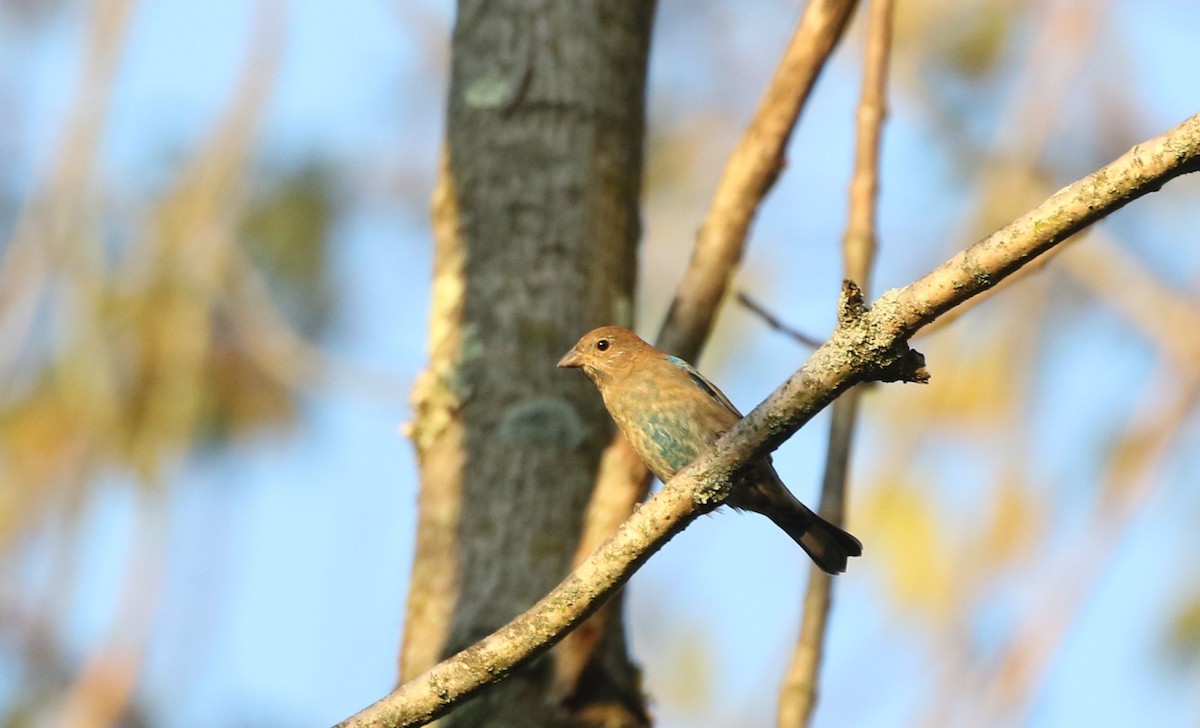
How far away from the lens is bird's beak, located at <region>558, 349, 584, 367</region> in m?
3.88

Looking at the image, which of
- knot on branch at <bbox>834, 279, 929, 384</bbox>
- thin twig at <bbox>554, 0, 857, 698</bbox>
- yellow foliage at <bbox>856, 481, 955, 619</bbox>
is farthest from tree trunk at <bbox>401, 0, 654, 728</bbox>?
yellow foliage at <bbox>856, 481, 955, 619</bbox>

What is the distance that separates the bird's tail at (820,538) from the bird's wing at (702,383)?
432 mm

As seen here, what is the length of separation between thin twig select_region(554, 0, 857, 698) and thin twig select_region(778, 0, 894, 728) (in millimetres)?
304

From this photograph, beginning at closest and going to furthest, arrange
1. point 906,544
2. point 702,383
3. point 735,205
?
point 735,205 → point 702,383 → point 906,544

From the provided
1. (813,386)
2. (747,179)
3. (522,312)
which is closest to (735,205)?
(747,179)

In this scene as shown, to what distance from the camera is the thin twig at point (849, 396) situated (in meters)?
3.66

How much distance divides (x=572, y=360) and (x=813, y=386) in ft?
Result: 5.47

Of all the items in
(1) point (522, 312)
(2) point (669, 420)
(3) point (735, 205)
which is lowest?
(2) point (669, 420)

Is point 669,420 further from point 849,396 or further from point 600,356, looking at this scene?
point 849,396

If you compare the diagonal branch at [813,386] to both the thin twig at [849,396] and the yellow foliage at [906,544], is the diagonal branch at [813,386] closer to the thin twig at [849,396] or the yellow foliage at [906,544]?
the thin twig at [849,396]

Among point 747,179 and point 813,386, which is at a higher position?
point 747,179

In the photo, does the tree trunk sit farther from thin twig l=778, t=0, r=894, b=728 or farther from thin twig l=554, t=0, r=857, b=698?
thin twig l=778, t=0, r=894, b=728

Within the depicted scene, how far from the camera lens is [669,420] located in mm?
3914

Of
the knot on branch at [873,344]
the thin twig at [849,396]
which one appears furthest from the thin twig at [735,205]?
the knot on branch at [873,344]
